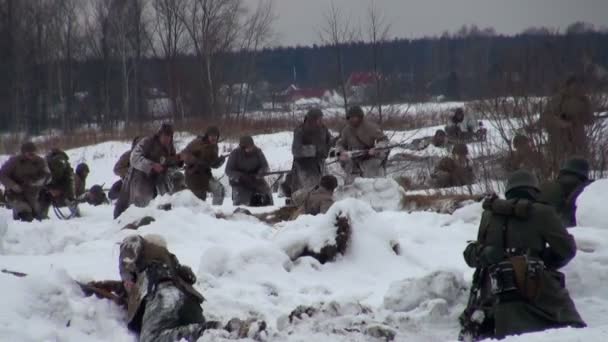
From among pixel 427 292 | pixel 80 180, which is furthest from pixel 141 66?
pixel 427 292

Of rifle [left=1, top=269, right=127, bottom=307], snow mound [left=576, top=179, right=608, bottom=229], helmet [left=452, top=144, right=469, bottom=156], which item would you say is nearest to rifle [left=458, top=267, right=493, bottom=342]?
snow mound [left=576, top=179, right=608, bottom=229]

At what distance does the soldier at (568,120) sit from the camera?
1202 centimetres

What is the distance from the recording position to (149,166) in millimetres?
12172

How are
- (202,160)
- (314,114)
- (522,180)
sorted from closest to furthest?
(522,180), (314,114), (202,160)

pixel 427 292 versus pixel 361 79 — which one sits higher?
pixel 361 79

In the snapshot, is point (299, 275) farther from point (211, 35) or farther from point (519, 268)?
point (211, 35)

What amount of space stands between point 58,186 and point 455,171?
662 cm

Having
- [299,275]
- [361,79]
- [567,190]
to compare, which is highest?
[361,79]

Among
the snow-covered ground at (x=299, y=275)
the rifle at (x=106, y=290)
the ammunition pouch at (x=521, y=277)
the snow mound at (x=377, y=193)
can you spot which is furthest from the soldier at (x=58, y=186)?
the ammunition pouch at (x=521, y=277)

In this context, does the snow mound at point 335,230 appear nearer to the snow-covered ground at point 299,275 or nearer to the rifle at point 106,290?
the snow-covered ground at point 299,275

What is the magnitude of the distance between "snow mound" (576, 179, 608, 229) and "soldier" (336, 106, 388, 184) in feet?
14.4

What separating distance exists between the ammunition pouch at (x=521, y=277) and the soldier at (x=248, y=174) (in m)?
7.73

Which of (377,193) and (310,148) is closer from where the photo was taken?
(377,193)

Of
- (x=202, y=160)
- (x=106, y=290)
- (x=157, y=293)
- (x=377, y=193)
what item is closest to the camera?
(x=157, y=293)
